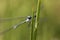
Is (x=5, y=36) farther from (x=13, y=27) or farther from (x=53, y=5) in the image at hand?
A: (x=53, y=5)

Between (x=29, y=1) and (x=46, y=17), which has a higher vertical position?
(x=29, y=1)

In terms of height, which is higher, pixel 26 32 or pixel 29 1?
pixel 29 1

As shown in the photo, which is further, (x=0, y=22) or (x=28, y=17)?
(x=0, y=22)

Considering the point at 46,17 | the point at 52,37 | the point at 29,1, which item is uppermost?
the point at 29,1

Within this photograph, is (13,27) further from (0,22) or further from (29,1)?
(29,1)

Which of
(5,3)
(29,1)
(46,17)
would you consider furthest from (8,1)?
(46,17)

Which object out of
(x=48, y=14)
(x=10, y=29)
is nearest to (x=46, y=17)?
(x=48, y=14)
